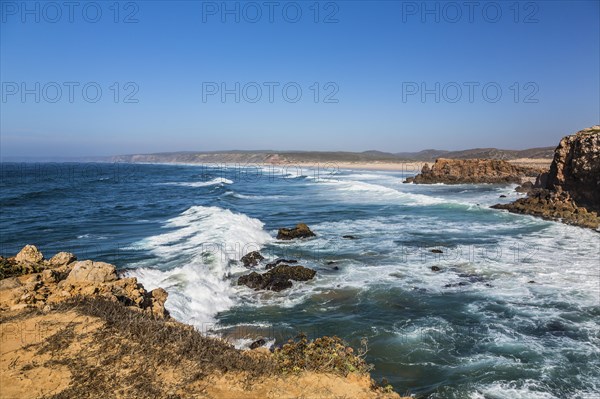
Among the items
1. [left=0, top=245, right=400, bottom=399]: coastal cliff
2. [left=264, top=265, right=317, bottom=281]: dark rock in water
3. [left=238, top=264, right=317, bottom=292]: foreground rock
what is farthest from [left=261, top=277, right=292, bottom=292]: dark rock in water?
[left=0, top=245, right=400, bottom=399]: coastal cliff

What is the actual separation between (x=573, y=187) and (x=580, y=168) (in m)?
1.99

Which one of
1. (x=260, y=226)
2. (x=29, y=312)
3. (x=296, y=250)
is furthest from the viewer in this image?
(x=260, y=226)

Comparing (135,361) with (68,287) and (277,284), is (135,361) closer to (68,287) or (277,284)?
(68,287)

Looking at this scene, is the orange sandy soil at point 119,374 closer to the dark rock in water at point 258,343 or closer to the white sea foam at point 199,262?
the dark rock in water at point 258,343

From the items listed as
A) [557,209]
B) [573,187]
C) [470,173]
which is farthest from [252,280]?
[470,173]

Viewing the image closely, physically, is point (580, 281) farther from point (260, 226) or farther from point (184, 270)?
point (260, 226)

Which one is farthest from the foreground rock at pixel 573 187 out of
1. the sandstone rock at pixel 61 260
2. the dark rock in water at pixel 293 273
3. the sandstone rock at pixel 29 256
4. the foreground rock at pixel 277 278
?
the sandstone rock at pixel 29 256

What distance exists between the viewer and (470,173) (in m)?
64.9

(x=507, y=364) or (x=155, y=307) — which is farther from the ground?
(x=155, y=307)

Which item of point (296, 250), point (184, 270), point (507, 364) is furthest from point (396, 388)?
point (296, 250)

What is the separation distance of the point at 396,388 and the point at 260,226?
61.5 ft

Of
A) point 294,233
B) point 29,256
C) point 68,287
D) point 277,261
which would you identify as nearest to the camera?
point 68,287

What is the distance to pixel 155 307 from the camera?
885 cm

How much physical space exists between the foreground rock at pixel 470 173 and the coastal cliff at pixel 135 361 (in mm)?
61462
